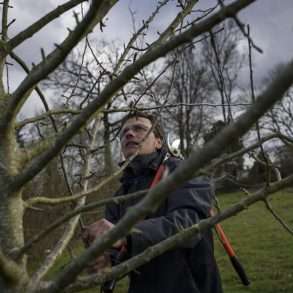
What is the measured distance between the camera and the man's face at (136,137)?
8.60ft

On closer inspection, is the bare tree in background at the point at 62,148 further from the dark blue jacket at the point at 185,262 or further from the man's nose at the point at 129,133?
the man's nose at the point at 129,133

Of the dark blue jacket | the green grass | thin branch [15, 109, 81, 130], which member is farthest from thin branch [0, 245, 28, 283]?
the green grass

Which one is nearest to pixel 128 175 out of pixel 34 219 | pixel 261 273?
pixel 261 273

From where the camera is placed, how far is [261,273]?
766 cm

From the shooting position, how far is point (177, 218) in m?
2.08

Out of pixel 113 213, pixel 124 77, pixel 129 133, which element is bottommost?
pixel 113 213

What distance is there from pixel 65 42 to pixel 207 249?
59.8 inches

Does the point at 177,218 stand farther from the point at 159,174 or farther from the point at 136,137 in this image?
the point at 136,137

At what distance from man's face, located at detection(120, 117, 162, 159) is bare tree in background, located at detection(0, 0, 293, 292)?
103 centimetres

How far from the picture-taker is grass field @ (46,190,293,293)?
6972 millimetres

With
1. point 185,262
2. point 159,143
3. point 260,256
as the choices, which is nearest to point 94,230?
point 185,262

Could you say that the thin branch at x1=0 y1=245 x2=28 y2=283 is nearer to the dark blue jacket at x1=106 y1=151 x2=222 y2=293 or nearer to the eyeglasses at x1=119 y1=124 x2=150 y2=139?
the dark blue jacket at x1=106 y1=151 x2=222 y2=293

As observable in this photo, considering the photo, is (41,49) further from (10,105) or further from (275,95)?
(275,95)

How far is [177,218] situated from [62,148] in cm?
113
